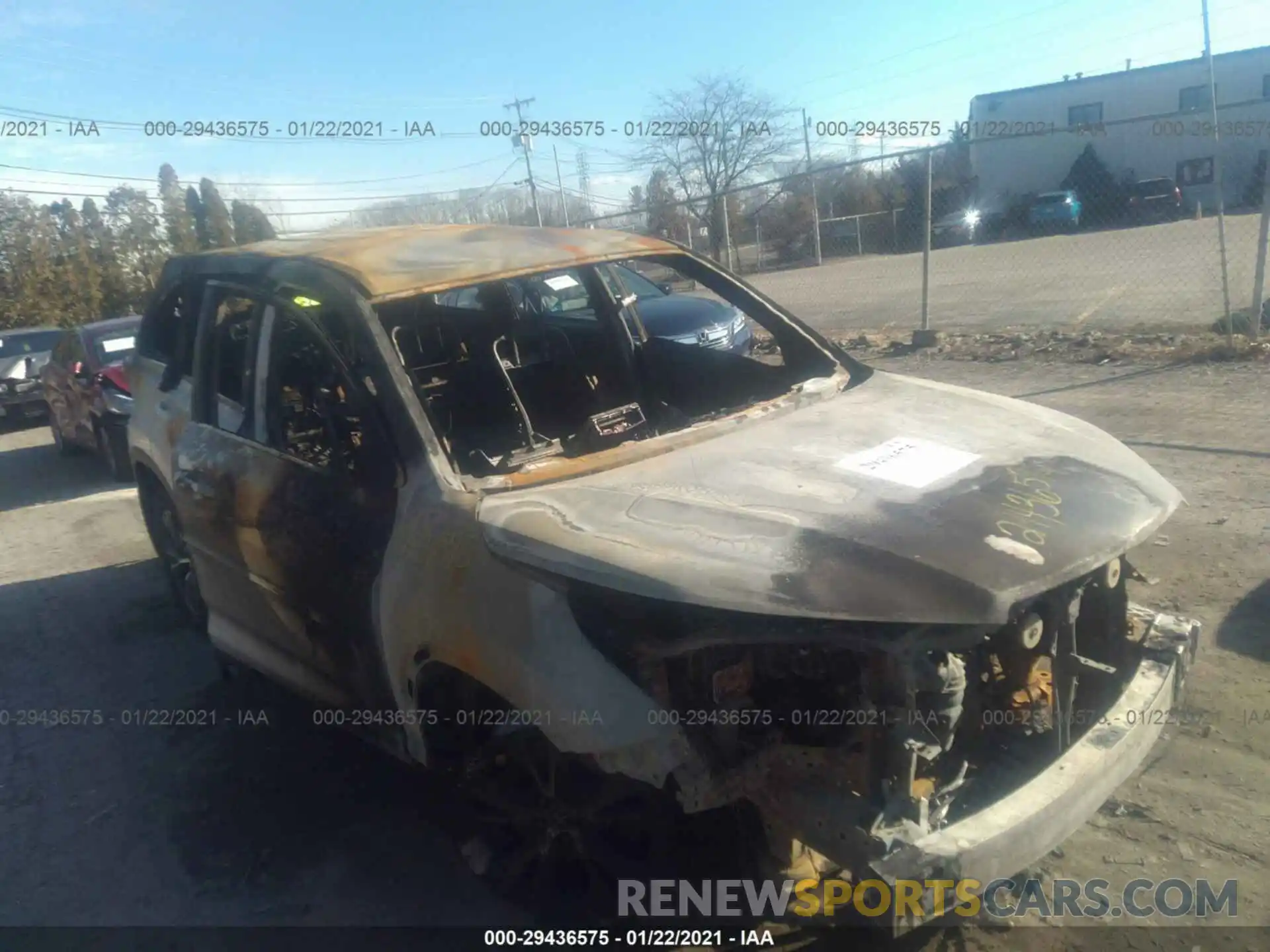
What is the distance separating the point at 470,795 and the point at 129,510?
20.8ft

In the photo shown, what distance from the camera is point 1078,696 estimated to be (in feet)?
9.16

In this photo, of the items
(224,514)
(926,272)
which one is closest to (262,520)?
(224,514)

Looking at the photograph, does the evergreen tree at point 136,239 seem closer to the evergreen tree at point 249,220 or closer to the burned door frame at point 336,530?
the evergreen tree at point 249,220

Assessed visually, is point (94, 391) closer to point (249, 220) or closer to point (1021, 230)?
point (249, 220)

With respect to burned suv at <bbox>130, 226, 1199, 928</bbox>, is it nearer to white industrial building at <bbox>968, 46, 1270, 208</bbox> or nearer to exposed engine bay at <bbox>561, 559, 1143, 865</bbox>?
exposed engine bay at <bbox>561, 559, 1143, 865</bbox>

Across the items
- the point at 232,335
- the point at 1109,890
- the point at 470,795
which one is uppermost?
the point at 232,335

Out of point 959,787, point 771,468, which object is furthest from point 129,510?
point 959,787

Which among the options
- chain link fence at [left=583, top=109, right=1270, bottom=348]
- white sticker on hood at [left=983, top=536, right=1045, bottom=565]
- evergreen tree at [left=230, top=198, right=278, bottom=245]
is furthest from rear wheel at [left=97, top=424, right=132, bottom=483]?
evergreen tree at [left=230, top=198, right=278, bottom=245]

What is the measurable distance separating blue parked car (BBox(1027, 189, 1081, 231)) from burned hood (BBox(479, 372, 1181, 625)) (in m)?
30.4

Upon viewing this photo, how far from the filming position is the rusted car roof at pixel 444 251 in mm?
3305

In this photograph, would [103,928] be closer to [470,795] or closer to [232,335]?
[470,795]

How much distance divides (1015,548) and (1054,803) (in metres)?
0.61

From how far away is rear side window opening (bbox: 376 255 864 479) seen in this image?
4059 millimetres

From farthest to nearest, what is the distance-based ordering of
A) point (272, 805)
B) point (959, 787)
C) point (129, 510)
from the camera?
point (129, 510) < point (272, 805) < point (959, 787)
